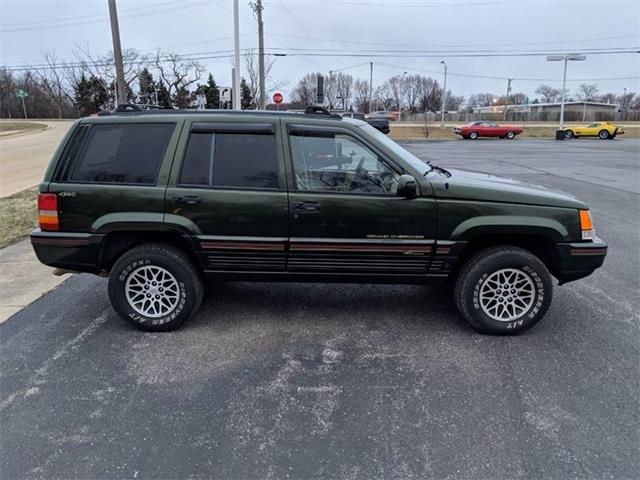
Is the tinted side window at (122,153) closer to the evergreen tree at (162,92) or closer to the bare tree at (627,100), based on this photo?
the evergreen tree at (162,92)

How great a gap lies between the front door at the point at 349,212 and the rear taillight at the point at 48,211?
1935 millimetres

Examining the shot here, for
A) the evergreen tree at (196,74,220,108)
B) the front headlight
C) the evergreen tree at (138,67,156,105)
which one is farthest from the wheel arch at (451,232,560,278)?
the evergreen tree at (138,67,156,105)

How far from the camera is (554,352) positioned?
3906mm

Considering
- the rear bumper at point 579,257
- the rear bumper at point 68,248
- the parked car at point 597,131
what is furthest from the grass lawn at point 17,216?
the parked car at point 597,131

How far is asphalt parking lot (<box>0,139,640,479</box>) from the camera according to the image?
2.68 m

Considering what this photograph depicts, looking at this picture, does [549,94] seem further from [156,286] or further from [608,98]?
[156,286]

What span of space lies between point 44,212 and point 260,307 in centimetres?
203

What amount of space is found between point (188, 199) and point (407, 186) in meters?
1.74

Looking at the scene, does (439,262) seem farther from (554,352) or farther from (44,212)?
(44,212)

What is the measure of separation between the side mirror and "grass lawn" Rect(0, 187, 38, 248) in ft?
19.9

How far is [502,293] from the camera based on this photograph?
13.6 feet

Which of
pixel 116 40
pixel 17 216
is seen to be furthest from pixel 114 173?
pixel 116 40

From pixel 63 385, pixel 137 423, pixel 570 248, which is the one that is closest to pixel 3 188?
pixel 63 385

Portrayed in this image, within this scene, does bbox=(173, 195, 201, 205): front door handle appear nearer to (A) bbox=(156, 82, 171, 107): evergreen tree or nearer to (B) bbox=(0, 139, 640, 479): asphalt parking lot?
(B) bbox=(0, 139, 640, 479): asphalt parking lot
